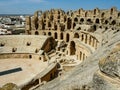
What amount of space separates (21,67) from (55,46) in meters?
13.9

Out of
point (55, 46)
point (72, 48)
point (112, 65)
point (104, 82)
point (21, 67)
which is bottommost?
point (21, 67)

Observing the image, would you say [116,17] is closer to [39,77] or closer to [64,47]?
[64,47]

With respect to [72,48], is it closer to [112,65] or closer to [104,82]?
[104,82]

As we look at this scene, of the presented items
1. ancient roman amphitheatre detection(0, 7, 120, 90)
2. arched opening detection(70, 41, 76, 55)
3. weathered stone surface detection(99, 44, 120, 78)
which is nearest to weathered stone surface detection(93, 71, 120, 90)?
weathered stone surface detection(99, 44, 120, 78)

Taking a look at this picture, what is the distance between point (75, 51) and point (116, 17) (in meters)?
16.6

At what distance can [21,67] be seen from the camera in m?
32.5

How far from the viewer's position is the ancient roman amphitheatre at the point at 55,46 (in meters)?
22.8

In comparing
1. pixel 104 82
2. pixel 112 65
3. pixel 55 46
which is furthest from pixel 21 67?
pixel 112 65

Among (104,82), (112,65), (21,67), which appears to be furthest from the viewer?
(21,67)

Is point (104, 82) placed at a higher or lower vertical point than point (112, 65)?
lower

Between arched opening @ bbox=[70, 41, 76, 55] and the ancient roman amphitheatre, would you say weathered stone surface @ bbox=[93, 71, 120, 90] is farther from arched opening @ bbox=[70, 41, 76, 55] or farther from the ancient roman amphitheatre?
arched opening @ bbox=[70, 41, 76, 55]

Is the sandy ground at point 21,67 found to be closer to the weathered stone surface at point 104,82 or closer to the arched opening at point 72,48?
the arched opening at point 72,48

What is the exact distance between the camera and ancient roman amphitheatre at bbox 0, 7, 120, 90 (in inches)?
897

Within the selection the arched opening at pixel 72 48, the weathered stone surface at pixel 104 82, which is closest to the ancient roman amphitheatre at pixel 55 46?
the arched opening at pixel 72 48
